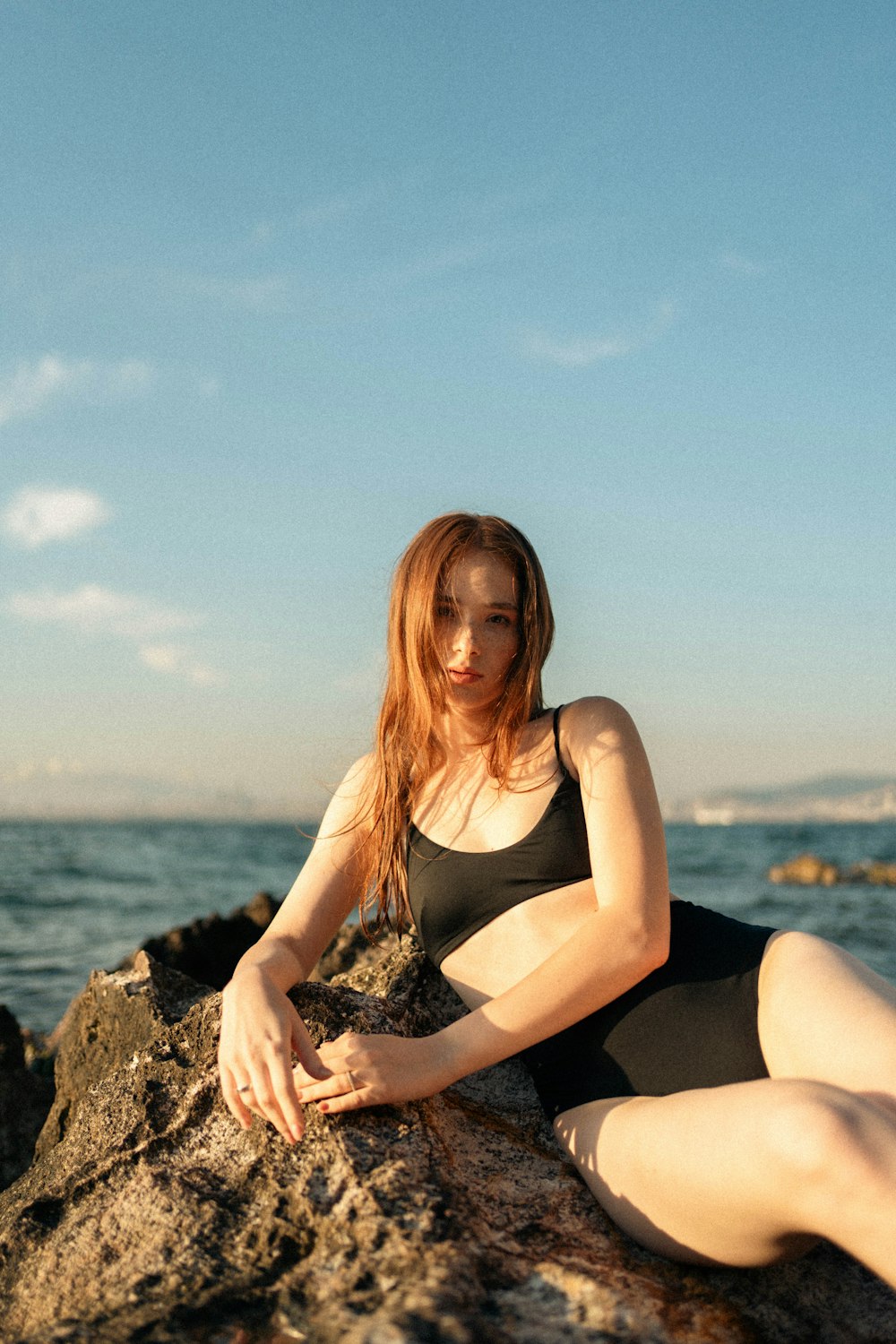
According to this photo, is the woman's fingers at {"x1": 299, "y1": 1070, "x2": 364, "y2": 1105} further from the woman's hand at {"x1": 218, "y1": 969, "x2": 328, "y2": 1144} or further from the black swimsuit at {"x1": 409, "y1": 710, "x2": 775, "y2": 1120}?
the black swimsuit at {"x1": 409, "y1": 710, "x2": 775, "y2": 1120}

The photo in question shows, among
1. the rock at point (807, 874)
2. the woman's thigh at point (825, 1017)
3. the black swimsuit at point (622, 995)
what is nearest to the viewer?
the woman's thigh at point (825, 1017)

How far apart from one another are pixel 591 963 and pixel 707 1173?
0.63 meters

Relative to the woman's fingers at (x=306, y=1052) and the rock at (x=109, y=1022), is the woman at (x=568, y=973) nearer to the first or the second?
the woman's fingers at (x=306, y=1052)

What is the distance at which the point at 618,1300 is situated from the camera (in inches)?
76.7

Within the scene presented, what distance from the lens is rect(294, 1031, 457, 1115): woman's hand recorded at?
240 cm

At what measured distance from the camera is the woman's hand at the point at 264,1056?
2.36 m

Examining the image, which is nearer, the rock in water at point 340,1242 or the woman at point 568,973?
the rock in water at point 340,1242

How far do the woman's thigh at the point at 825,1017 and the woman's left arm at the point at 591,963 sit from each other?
0.31m

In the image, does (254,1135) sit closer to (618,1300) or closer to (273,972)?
(273,972)

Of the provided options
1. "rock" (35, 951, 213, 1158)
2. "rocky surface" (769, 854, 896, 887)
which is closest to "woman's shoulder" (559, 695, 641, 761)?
"rock" (35, 951, 213, 1158)

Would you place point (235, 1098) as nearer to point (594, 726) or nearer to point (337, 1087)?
point (337, 1087)

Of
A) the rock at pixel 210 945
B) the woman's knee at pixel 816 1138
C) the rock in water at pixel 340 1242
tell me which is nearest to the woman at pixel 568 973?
the woman's knee at pixel 816 1138

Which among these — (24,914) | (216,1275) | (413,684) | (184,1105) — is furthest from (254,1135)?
(24,914)

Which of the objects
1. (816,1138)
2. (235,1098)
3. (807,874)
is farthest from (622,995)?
(807,874)
